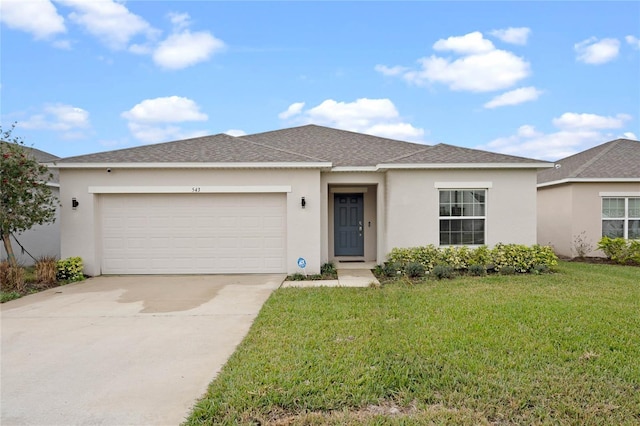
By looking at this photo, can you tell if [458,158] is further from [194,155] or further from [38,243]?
[38,243]

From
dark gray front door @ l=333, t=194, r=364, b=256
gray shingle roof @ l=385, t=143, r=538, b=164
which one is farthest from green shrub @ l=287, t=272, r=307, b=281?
gray shingle roof @ l=385, t=143, r=538, b=164

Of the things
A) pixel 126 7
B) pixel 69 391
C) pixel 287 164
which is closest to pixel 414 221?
pixel 287 164

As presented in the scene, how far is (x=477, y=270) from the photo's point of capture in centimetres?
1017

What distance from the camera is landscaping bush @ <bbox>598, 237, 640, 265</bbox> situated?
41.3ft

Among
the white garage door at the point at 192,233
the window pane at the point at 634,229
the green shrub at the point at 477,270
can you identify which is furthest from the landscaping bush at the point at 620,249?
the white garage door at the point at 192,233

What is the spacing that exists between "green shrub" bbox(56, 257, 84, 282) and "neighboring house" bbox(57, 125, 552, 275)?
396 millimetres

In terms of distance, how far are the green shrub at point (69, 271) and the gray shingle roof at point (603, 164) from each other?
1638 centimetres

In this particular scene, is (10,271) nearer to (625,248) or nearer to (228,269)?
(228,269)

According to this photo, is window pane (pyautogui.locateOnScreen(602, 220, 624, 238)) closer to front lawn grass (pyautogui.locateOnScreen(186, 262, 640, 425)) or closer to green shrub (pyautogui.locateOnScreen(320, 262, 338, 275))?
front lawn grass (pyautogui.locateOnScreen(186, 262, 640, 425))

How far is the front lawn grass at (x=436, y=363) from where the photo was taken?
3365 mm

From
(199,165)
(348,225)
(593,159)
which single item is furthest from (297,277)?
(593,159)

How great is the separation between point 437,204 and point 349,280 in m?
3.62

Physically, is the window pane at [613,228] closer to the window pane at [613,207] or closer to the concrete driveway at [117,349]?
the window pane at [613,207]

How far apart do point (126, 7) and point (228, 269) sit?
7801 mm
